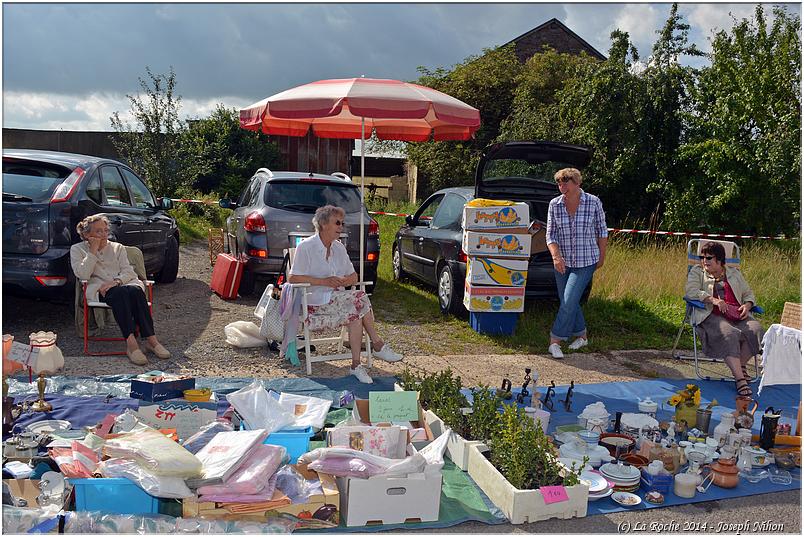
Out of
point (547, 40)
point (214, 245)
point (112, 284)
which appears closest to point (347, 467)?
point (112, 284)

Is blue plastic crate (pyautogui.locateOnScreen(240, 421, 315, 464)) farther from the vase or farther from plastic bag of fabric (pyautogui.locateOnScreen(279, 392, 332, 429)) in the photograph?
the vase

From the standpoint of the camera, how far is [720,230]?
1449 centimetres

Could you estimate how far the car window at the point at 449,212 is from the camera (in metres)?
8.55

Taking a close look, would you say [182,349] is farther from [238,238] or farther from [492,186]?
[492,186]

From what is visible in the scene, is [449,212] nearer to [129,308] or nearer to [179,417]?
[129,308]

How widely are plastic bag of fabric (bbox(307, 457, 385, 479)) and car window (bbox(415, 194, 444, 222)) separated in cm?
613

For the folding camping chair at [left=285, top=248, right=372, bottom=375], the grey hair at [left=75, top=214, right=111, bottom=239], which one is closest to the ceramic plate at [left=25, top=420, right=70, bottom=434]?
the folding camping chair at [left=285, top=248, right=372, bottom=375]

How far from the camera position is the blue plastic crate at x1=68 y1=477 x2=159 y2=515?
11.3 ft

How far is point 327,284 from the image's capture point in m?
6.25

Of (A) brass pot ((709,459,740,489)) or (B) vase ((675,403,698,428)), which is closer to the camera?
(A) brass pot ((709,459,740,489))

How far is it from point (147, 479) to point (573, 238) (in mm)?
4921

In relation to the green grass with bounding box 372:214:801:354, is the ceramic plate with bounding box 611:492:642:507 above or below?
below

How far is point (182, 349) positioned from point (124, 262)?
0.99 metres

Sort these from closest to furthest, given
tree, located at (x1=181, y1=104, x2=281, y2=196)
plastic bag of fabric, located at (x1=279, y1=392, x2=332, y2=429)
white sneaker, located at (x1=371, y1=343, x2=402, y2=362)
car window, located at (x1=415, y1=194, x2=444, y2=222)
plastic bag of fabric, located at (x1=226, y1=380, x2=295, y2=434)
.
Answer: plastic bag of fabric, located at (x1=226, y1=380, x2=295, y2=434)
plastic bag of fabric, located at (x1=279, y1=392, x2=332, y2=429)
white sneaker, located at (x1=371, y1=343, x2=402, y2=362)
car window, located at (x1=415, y1=194, x2=444, y2=222)
tree, located at (x1=181, y1=104, x2=281, y2=196)
